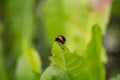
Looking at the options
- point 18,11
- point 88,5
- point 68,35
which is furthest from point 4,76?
point 18,11

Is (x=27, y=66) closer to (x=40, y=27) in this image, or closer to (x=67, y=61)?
(x=67, y=61)

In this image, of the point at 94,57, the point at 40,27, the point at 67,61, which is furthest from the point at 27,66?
the point at 40,27

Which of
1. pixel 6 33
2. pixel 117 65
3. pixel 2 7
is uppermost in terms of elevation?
pixel 2 7

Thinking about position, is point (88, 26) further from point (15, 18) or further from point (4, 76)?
point (15, 18)

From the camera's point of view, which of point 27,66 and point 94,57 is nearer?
point 94,57

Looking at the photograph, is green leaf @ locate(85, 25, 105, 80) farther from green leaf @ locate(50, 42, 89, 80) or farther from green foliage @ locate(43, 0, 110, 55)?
green foliage @ locate(43, 0, 110, 55)

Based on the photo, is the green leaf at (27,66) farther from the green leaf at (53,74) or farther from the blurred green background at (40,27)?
the green leaf at (53,74)

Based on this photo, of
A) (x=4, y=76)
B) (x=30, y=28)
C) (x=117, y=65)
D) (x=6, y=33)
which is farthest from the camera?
(x=117, y=65)
